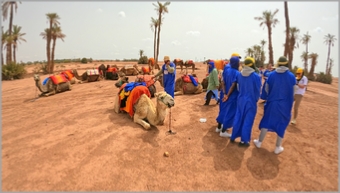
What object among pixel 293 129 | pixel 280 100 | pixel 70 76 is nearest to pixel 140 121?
pixel 280 100

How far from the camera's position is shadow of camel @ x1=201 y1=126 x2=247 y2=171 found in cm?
435

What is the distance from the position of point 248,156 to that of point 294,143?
135 cm

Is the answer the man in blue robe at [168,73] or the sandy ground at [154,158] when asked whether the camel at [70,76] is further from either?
the man in blue robe at [168,73]

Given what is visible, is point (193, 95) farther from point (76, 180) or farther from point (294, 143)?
point (76, 180)

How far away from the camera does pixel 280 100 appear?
442cm

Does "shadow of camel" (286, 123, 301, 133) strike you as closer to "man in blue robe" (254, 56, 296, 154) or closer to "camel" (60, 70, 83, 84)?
"man in blue robe" (254, 56, 296, 154)

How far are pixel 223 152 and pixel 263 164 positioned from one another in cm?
80

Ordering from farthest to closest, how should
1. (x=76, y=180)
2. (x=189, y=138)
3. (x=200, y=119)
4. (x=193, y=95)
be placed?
1. (x=193, y=95)
2. (x=200, y=119)
3. (x=189, y=138)
4. (x=76, y=180)

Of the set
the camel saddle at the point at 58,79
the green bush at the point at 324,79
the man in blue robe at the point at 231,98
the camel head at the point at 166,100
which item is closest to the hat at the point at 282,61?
the man in blue robe at the point at 231,98

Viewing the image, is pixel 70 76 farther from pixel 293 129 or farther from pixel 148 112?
pixel 293 129

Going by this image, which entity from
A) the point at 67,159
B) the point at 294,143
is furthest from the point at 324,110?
the point at 67,159

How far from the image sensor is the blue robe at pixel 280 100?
436 centimetres

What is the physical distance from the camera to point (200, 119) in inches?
253

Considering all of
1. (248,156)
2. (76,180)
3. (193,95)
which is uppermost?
(193,95)
